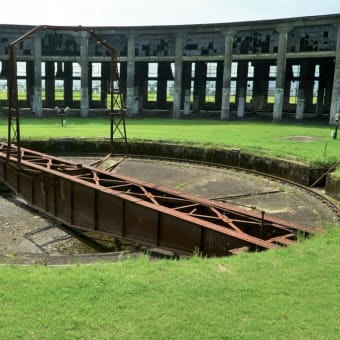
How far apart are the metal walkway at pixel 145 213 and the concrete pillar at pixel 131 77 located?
29.1 m

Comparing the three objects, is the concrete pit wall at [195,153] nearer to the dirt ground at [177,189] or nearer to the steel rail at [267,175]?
the steel rail at [267,175]

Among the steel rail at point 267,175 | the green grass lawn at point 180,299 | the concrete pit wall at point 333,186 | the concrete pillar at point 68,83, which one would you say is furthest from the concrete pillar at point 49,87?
the green grass lawn at point 180,299

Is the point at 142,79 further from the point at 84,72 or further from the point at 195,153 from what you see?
the point at 195,153

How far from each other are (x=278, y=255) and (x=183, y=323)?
253 cm

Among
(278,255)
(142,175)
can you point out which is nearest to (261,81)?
(142,175)

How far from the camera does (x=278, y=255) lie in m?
6.43

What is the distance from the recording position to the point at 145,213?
29.7 ft

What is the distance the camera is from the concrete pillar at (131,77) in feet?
134

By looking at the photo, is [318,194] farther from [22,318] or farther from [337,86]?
[337,86]

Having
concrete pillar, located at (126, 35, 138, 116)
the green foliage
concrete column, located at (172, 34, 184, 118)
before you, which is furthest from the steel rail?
concrete pillar, located at (126, 35, 138, 116)

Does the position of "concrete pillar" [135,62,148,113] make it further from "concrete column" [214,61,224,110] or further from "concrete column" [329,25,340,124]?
"concrete column" [329,25,340,124]

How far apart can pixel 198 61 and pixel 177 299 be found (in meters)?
38.7

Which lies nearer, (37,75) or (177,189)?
(177,189)

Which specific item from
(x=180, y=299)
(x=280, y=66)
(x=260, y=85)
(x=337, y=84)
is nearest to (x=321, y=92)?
(x=260, y=85)
